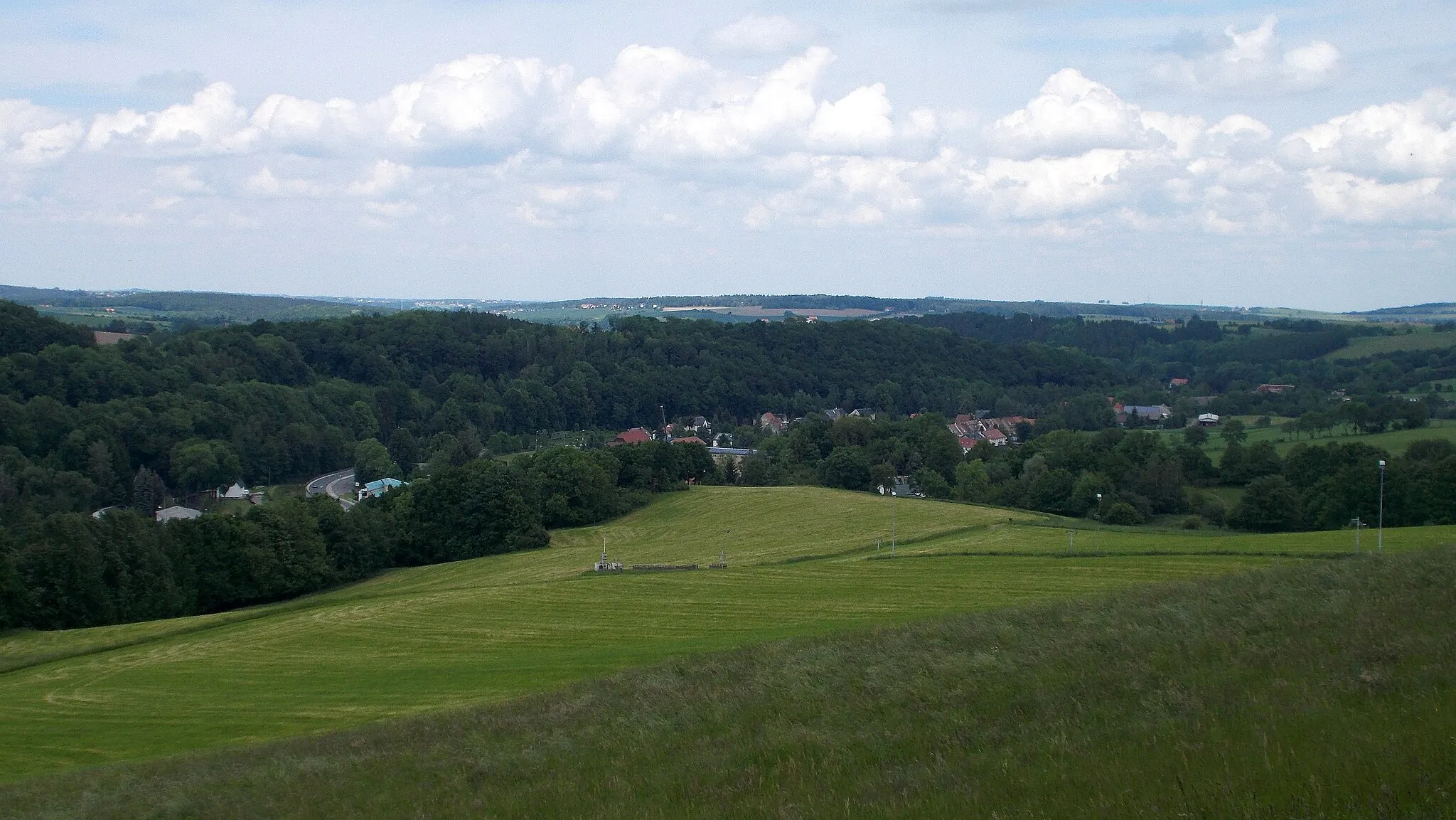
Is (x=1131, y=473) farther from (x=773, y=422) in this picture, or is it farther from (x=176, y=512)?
(x=773, y=422)

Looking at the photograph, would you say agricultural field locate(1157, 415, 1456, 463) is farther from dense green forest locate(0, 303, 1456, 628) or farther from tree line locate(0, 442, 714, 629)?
tree line locate(0, 442, 714, 629)

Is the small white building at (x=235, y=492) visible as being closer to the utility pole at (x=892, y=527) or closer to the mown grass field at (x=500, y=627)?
the mown grass field at (x=500, y=627)

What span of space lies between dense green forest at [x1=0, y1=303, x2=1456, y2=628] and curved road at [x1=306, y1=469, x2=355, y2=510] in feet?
7.13

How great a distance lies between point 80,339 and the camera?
119125 millimetres

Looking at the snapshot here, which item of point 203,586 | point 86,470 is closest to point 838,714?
point 203,586

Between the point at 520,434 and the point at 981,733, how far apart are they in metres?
127

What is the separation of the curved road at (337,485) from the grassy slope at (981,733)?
3005 inches

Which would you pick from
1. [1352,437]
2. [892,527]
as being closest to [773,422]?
[1352,437]

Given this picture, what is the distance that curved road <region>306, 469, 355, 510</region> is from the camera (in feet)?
317

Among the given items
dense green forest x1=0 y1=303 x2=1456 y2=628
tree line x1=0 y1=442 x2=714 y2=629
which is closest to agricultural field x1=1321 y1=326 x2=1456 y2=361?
dense green forest x1=0 y1=303 x2=1456 y2=628

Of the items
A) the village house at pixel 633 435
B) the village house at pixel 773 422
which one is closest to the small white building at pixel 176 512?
the village house at pixel 633 435

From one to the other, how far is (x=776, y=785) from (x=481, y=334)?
A: 157m

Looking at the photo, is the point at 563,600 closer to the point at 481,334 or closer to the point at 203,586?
the point at 203,586

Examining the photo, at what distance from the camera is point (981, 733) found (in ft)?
43.2
